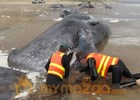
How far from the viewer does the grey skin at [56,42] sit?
8.57 m

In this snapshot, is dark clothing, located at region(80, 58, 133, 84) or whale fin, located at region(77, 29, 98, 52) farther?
whale fin, located at region(77, 29, 98, 52)

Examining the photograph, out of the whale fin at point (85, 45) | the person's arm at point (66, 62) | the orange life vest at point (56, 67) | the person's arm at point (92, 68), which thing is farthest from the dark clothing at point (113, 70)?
the whale fin at point (85, 45)

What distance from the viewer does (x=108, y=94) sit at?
691 centimetres

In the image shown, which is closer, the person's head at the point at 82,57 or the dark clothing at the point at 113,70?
the dark clothing at the point at 113,70

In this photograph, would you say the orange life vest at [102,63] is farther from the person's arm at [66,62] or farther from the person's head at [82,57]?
the person's arm at [66,62]

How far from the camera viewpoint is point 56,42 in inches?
363

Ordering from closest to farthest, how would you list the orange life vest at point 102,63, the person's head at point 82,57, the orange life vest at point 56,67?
the orange life vest at point 56,67, the orange life vest at point 102,63, the person's head at point 82,57

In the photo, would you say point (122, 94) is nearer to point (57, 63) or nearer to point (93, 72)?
point (93, 72)

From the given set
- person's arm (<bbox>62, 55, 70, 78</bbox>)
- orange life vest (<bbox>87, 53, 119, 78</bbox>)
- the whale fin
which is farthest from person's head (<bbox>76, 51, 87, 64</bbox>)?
the whale fin

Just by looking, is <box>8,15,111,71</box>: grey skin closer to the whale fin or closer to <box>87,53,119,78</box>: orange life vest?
the whale fin

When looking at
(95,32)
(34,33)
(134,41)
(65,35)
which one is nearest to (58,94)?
(65,35)

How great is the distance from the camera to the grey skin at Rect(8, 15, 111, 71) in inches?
337

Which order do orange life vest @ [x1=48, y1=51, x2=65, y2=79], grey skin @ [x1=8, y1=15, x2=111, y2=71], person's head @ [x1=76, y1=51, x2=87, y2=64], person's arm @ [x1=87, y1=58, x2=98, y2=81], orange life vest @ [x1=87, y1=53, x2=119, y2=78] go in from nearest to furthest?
orange life vest @ [x1=48, y1=51, x2=65, y2=79], person's arm @ [x1=87, y1=58, x2=98, y2=81], orange life vest @ [x1=87, y1=53, x2=119, y2=78], person's head @ [x1=76, y1=51, x2=87, y2=64], grey skin @ [x1=8, y1=15, x2=111, y2=71]

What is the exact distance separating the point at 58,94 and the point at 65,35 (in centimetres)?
298
